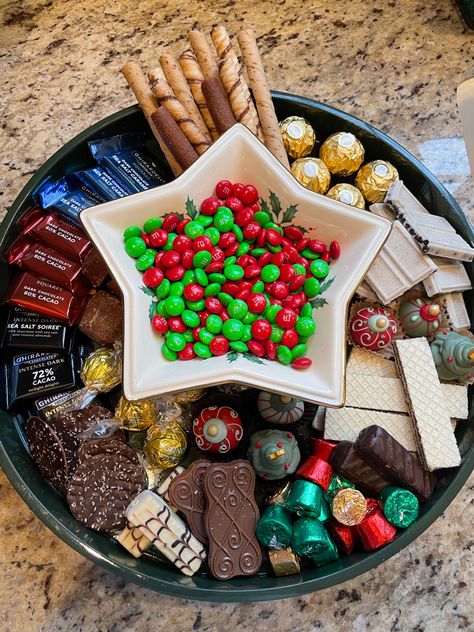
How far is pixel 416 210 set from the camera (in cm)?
122

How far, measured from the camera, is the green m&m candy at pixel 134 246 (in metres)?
1.05

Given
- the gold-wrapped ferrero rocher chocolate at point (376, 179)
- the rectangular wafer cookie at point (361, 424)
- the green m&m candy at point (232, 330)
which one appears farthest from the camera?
the gold-wrapped ferrero rocher chocolate at point (376, 179)

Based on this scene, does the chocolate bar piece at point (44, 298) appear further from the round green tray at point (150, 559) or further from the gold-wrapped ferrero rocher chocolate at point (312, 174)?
the gold-wrapped ferrero rocher chocolate at point (312, 174)

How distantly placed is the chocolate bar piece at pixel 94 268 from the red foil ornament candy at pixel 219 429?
1.05 ft

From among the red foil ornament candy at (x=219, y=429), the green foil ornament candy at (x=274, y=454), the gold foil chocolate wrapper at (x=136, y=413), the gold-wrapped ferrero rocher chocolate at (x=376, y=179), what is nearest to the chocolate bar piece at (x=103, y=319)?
the gold foil chocolate wrapper at (x=136, y=413)

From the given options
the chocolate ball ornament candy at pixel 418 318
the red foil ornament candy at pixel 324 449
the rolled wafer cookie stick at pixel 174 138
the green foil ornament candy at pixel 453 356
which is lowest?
the red foil ornament candy at pixel 324 449

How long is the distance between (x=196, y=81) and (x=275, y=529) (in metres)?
0.87

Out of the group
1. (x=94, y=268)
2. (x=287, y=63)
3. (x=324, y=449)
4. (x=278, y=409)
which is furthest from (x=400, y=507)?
(x=287, y=63)

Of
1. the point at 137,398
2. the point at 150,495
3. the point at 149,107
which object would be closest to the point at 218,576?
the point at 150,495

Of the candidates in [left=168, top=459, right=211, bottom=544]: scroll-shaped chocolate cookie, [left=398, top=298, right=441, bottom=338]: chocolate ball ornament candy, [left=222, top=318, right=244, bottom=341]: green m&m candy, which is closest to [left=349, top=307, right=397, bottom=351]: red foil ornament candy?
[left=398, top=298, right=441, bottom=338]: chocolate ball ornament candy

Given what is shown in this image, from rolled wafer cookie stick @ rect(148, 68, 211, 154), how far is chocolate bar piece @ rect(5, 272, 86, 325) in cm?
38

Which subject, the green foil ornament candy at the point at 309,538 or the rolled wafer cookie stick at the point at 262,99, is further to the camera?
the rolled wafer cookie stick at the point at 262,99

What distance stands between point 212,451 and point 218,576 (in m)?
0.22

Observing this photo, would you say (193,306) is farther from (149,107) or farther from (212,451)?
(149,107)
